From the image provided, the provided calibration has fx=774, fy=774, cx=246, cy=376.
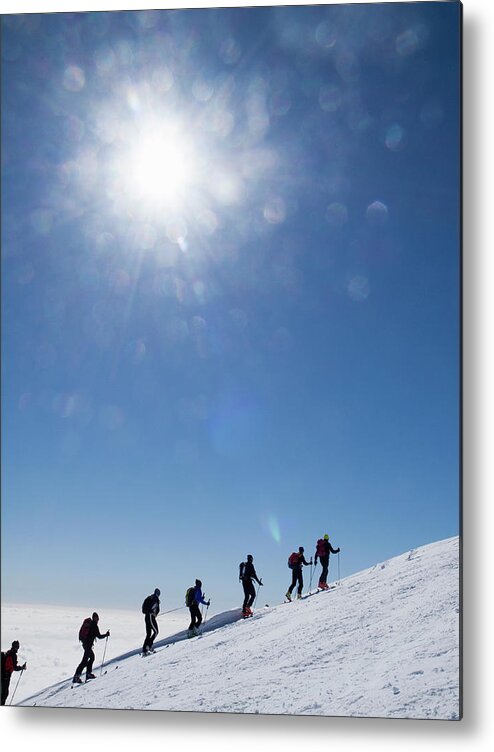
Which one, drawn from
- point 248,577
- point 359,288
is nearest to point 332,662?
point 248,577

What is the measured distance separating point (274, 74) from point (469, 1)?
5.45 feet

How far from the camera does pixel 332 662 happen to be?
20.2 feet

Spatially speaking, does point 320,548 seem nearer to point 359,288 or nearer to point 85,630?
point 85,630

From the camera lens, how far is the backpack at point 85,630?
662 cm

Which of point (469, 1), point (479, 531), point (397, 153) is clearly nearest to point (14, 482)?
point (479, 531)

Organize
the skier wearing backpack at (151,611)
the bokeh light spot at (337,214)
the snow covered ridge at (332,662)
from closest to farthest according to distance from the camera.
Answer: the snow covered ridge at (332,662) → the bokeh light spot at (337,214) → the skier wearing backpack at (151,611)

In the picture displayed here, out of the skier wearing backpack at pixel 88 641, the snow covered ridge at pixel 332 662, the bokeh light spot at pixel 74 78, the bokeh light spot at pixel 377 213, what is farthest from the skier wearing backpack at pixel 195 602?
the bokeh light spot at pixel 74 78

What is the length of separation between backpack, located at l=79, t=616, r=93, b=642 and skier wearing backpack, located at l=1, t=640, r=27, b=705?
53 cm

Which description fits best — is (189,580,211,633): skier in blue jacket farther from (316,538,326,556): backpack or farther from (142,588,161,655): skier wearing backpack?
(316,538,326,556): backpack

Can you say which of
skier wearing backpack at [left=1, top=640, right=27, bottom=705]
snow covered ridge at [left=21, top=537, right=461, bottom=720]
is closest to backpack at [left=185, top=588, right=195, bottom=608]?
snow covered ridge at [left=21, top=537, right=461, bottom=720]

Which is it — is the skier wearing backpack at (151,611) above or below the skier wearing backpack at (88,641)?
above

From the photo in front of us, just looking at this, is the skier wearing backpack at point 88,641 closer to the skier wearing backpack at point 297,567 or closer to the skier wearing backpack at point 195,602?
the skier wearing backpack at point 195,602

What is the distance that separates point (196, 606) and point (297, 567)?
0.98m

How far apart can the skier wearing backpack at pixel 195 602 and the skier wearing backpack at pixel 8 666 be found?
1475mm
